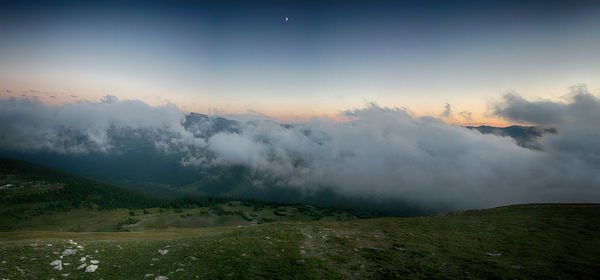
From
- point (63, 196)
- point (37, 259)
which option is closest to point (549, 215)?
point (37, 259)

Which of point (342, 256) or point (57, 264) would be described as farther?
point (342, 256)

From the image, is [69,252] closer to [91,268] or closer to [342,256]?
Answer: [91,268]

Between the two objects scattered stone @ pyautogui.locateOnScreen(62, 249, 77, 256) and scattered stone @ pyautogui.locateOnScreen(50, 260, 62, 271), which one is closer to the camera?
scattered stone @ pyautogui.locateOnScreen(50, 260, 62, 271)

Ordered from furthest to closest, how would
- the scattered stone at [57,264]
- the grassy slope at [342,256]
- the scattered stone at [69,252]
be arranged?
the scattered stone at [69,252], the grassy slope at [342,256], the scattered stone at [57,264]

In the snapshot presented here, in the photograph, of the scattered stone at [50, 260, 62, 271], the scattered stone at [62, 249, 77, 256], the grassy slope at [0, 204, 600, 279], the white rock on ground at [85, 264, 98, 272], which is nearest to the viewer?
the scattered stone at [50, 260, 62, 271]

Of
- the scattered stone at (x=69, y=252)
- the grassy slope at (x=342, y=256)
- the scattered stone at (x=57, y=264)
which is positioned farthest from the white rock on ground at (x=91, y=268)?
the scattered stone at (x=69, y=252)

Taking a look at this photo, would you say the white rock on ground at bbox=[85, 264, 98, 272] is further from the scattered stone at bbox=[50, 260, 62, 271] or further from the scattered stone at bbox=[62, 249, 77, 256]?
the scattered stone at bbox=[62, 249, 77, 256]

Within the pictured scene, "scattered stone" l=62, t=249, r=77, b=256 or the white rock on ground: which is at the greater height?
"scattered stone" l=62, t=249, r=77, b=256

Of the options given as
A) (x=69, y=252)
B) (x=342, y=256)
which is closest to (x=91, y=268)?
(x=69, y=252)

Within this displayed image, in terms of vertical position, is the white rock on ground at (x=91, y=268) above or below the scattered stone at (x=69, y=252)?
below

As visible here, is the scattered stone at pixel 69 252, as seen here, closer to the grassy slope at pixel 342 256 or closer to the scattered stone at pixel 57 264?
the grassy slope at pixel 342 256

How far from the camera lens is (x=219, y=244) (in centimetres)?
1770

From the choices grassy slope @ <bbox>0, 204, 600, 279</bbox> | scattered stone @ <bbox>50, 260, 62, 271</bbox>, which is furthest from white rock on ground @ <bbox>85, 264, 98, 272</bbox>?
scattered stone @ <bbox>50, 260, 62, 271</bbox>

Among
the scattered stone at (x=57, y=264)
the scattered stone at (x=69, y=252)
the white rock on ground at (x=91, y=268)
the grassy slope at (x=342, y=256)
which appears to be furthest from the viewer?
the scattered stone at (x=69, y=252)
